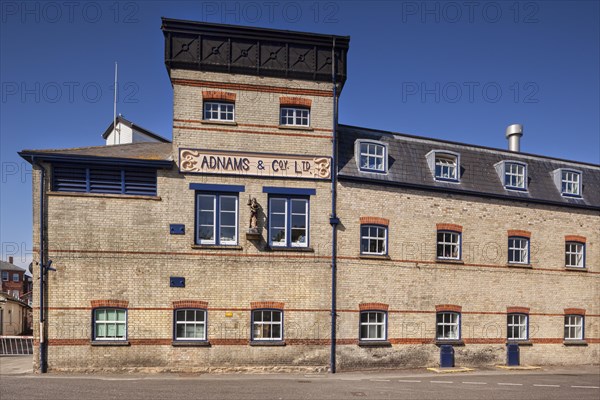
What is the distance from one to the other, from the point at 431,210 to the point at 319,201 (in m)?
4.75

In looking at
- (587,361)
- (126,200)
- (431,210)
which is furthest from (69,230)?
(587,361)

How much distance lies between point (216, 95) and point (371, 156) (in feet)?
21.0

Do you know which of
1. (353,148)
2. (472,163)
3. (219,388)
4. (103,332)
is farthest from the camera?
(472,163)

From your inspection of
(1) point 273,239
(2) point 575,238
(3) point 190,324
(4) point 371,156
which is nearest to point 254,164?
(1) point 273,239

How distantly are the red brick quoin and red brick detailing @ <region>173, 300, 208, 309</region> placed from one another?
167 cm

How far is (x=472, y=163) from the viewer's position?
64.5 ft

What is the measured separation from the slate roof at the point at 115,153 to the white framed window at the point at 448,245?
1103cm

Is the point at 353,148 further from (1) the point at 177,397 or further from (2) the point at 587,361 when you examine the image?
(2) the point at 587,361

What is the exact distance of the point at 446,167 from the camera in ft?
61.9

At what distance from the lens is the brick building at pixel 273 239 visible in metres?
15.3

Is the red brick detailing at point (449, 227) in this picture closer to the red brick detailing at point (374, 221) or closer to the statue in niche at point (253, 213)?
the red brick detailing at point (374, 221)

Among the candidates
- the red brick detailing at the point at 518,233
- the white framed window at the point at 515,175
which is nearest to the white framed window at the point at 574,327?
the red brick detailing at the point at 518,233

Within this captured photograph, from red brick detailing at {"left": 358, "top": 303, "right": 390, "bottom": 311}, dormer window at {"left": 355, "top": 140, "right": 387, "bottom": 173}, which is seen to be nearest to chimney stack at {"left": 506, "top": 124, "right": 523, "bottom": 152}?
dormer window at {"left": 355, "top": 140, "right": 387, "bottom": 173}

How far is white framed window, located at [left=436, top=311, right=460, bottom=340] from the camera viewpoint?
17842 mm
